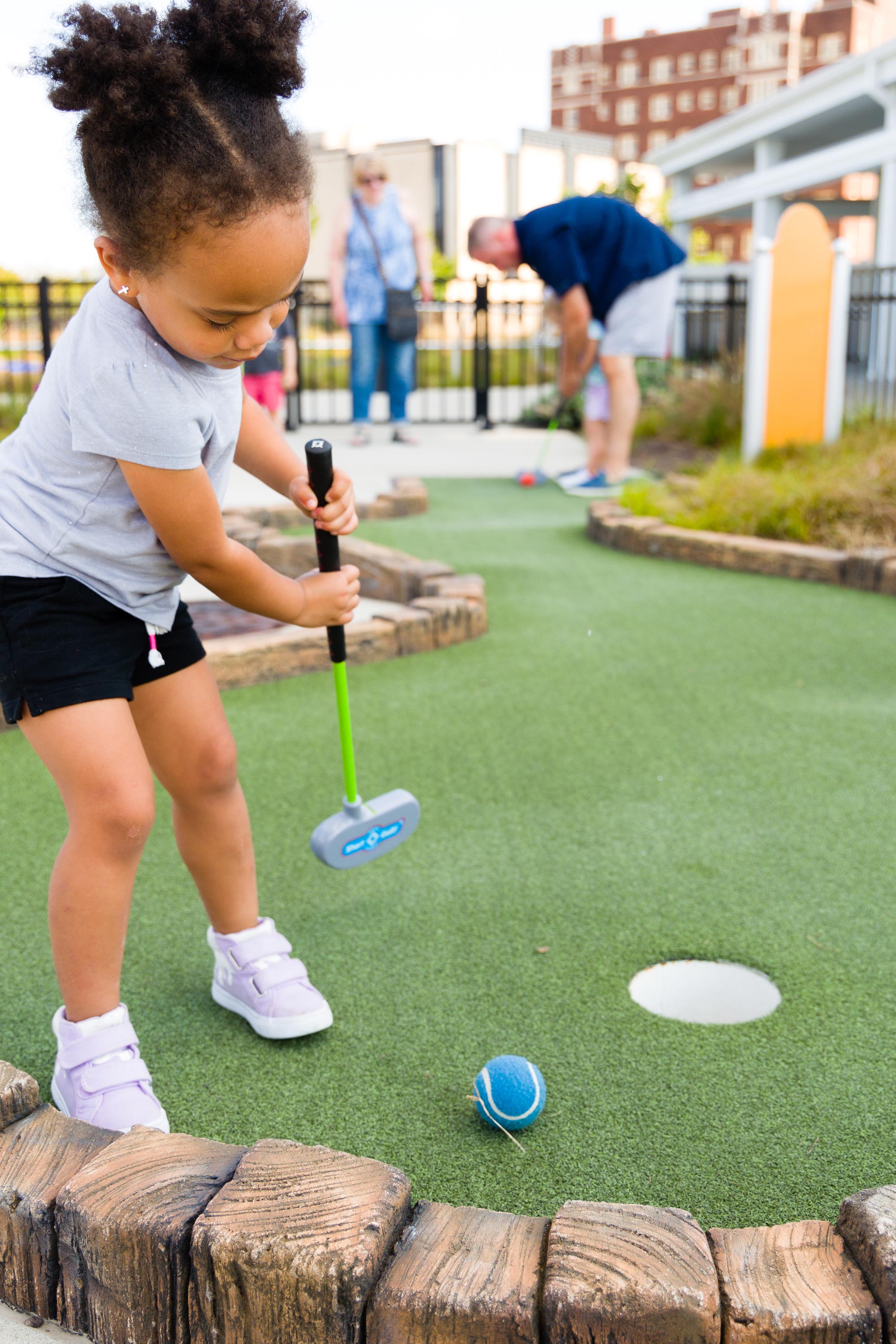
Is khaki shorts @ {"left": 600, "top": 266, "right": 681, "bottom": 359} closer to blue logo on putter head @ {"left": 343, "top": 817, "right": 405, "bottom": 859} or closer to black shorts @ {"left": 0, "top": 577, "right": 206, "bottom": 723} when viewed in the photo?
blue logo on putter head @ {"left": 343, "top": 817, "right": 405, "bottom": 859}

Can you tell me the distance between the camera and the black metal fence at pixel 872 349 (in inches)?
316

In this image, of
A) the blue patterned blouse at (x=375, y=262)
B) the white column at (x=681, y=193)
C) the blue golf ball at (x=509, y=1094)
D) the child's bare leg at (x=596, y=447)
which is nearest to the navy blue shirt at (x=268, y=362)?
the blue patterned blouse at (x=375, y=262)

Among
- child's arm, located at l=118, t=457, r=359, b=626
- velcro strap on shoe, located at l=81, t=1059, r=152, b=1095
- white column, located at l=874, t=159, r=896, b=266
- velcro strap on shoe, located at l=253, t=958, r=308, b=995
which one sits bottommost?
velcro strap on shoe, located at l=81, t=1059, r=152, b=1095

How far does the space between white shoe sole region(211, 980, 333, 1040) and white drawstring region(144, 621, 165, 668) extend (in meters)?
0.56

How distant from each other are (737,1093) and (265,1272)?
780 millimetres

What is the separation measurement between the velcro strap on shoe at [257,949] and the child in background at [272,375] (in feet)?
14.2

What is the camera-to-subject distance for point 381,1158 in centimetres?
145

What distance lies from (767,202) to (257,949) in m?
21.6

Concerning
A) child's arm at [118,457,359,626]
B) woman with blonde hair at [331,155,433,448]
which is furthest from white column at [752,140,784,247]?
child's arm at [118,457,359,626]

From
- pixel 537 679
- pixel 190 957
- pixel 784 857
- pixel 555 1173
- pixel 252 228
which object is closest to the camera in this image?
pixel 252 228

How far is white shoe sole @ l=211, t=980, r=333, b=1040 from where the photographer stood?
67.3 inches

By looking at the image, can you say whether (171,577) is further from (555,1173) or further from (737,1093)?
(737,1093)

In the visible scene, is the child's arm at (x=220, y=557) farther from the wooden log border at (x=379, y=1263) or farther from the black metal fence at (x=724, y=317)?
the black metal fence at (x=724, y=317)

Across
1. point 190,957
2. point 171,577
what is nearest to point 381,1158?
point 190,957
